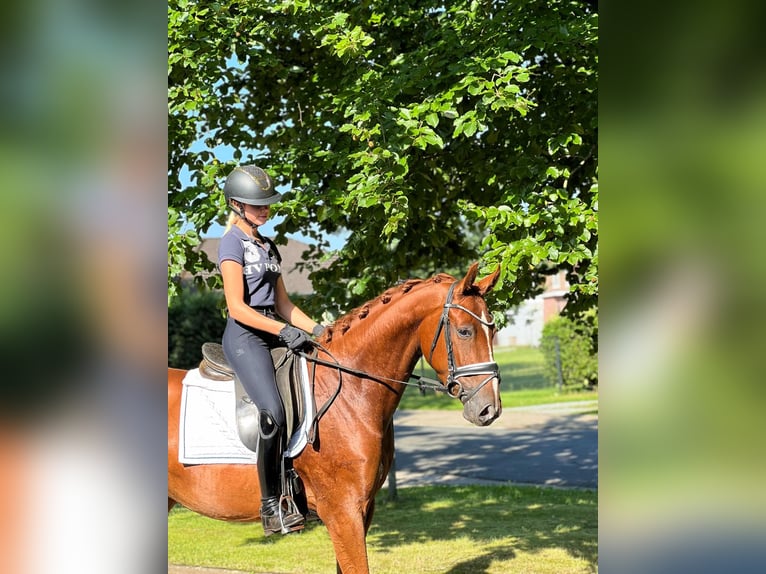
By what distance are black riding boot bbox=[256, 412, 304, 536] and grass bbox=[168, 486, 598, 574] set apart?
3.30 m

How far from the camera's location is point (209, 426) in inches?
200

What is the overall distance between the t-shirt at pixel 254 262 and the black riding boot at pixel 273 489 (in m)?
0.83

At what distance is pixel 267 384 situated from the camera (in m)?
4.71

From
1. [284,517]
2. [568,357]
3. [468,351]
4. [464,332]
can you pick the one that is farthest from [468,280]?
[568,357]

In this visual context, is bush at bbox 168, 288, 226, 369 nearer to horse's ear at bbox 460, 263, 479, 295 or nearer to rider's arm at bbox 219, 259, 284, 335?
rider's arm at bbox 219, 259, 284, 335

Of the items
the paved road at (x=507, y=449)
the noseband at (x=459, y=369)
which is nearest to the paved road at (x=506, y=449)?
the paved road at (x=507, y=449)

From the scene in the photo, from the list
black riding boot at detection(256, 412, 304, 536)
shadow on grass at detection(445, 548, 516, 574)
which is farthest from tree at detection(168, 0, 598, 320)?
shadow on grass at detection(445, 548, 516, 574)

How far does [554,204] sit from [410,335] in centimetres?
209

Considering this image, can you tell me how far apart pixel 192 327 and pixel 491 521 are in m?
13.1

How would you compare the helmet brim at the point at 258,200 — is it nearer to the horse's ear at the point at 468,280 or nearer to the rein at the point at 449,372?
the rein at the point at 449,372

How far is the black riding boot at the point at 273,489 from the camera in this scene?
4.72m

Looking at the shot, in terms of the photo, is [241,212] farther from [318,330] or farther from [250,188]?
[318,330]

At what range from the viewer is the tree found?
615cm
